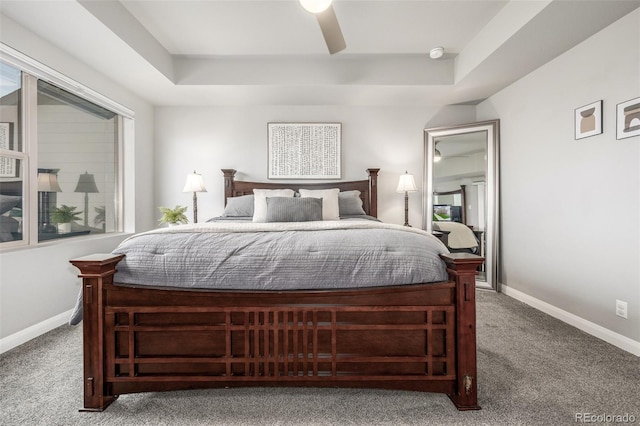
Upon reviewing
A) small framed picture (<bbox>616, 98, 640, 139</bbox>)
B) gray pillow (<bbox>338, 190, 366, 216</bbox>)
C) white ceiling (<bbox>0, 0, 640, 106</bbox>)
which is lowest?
gray pillow (<bbox>338, 190, 366, 216</bbox>)

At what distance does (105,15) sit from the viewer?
2.11 meters

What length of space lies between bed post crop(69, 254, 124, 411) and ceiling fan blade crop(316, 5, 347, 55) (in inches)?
69.4

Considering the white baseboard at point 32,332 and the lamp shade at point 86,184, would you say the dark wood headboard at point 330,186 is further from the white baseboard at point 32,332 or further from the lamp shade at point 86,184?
the white baseboard at point 32,332

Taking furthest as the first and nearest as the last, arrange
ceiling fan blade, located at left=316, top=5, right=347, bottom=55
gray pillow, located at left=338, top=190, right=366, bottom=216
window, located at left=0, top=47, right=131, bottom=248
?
gray pillow, located at left=338, top=190, right=366, bottom=216 → window, located at left=0, top=47, right=131, bottom=248 → ceiling fan blade, located at left=316, top=5, right=347, bottom=55

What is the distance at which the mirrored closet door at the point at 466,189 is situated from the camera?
3336mm

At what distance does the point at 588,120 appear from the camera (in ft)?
7.46

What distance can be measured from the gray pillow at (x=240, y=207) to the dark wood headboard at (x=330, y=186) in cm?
39

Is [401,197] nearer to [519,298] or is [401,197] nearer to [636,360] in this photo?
[519,298]


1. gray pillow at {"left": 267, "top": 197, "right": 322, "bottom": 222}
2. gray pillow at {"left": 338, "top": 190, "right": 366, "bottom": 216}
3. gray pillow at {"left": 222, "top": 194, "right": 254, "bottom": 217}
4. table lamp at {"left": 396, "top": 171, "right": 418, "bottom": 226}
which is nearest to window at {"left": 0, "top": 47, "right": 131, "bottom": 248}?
gray pillow at {"left": 222, "top": 194, "right": 254, "bottom": 217}

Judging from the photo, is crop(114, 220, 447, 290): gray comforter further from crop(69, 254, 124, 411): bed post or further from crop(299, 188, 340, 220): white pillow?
crop(299, 188, 340, 220): white pillow

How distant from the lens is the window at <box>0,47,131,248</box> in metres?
2.09

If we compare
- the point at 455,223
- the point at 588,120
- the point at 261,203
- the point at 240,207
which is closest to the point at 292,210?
the point at 261,203

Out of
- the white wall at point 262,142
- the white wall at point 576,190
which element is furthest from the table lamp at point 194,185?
the white wall at point 576,190

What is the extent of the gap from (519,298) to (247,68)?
3.87m
